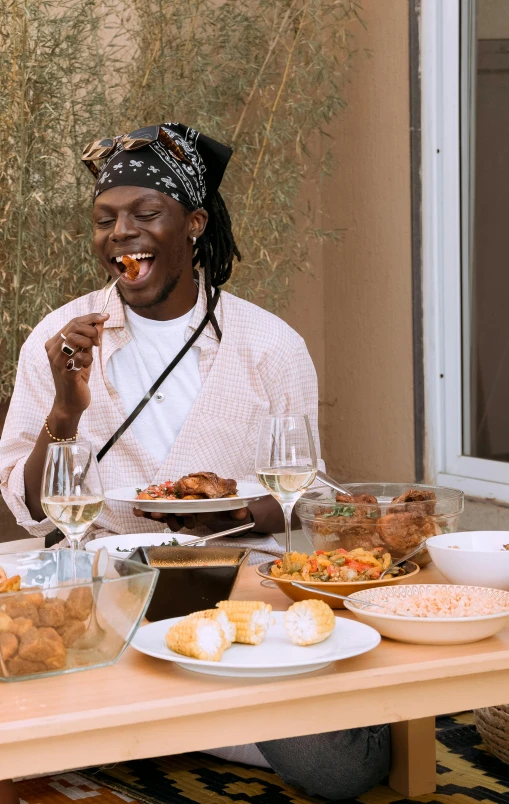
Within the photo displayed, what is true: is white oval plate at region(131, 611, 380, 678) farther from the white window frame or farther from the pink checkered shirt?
the white window frame

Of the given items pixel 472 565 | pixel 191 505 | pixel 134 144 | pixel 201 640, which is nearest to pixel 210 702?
pixel 201 640

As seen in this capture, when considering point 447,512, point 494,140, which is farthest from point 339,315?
point 447,512

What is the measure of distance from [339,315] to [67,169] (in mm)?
1290

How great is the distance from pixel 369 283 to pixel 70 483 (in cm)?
298

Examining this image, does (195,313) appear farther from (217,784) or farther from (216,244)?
(217,784)

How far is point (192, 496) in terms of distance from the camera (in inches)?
76.2

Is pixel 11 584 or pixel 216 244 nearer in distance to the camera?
pixel 11 584

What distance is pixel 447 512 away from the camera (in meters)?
1.74

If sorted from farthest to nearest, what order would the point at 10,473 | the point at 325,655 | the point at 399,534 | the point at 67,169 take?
1. the point at 67,169
2. the point at 10,473
3. the point at 399,534
4. the point at 325,655

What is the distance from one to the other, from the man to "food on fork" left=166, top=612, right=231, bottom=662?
40.3 inches

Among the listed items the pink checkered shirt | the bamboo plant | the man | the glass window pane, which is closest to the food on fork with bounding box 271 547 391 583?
the man

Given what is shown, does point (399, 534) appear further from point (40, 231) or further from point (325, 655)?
point (40, 231)

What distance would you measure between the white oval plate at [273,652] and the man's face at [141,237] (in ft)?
4.33

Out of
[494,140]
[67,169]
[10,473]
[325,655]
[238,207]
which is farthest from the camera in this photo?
[238,207]
